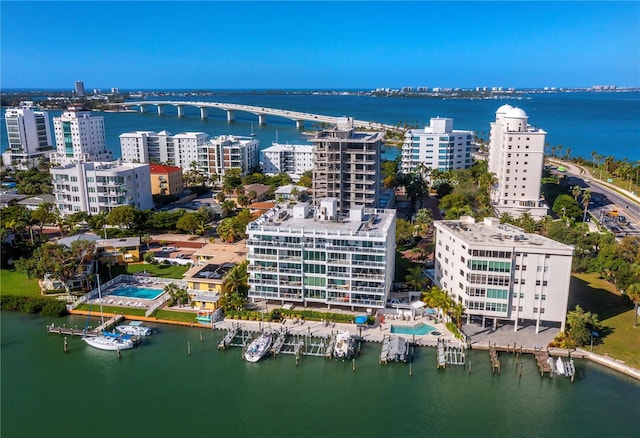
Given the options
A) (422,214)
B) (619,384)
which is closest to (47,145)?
(422,214)

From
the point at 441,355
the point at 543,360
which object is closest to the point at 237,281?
the point at 441,355

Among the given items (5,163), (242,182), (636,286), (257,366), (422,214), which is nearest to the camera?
(257,366)

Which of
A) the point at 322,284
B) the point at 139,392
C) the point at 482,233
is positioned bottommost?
the point at 139,392

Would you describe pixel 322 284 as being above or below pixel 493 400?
above

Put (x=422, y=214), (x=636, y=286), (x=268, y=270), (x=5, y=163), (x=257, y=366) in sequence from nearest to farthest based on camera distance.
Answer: (x=257, y=366), (x=636, y=286), (x=268, y=270), (x=422, y=214), (x=5, y=163)

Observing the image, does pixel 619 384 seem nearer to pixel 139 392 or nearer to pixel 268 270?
pixel 268 270

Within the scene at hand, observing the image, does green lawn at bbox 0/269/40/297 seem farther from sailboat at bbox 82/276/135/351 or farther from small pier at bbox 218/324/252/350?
small pier at bbox 218/324/252/350
